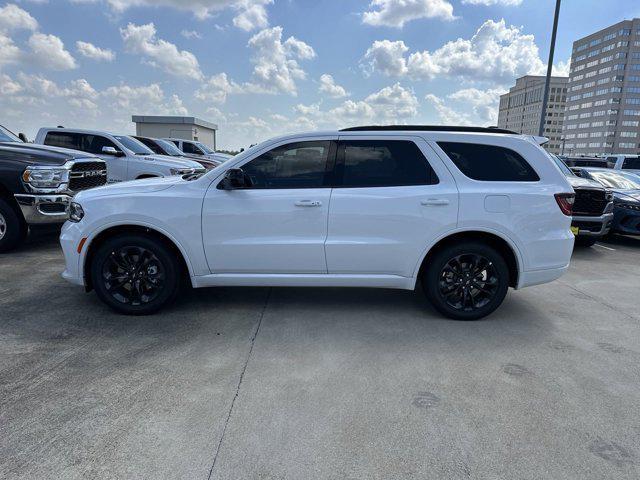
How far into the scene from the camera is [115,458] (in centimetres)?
242

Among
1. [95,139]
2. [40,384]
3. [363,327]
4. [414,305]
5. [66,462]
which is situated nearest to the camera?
[66,462]

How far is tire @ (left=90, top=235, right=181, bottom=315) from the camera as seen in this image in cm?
434

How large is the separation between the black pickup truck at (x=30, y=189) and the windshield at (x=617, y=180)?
10.6m

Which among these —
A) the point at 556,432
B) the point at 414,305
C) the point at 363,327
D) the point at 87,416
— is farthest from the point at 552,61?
the point at 87,416

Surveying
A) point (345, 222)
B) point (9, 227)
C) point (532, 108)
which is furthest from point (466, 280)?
point (532, 108)

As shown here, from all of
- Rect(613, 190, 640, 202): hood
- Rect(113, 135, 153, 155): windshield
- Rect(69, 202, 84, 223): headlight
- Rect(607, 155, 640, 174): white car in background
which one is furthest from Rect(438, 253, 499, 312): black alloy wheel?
Rect(607, 155, 640, 174): white car in background

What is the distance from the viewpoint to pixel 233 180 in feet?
13.8

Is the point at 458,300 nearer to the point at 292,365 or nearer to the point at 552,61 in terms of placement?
the point at 292,365

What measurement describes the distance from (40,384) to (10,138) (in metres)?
6.74

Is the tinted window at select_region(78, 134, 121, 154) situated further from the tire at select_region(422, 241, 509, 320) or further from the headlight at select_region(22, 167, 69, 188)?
the tire at select_region(422, 241, 509, 320)

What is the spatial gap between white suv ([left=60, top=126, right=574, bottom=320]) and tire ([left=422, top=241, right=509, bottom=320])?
1cm

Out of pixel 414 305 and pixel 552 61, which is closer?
pixel 414 305

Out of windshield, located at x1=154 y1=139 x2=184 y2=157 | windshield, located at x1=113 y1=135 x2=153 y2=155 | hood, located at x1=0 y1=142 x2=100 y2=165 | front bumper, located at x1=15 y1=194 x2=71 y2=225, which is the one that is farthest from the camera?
windshield, located at x1=154 y1=139 x2=184 y2=157

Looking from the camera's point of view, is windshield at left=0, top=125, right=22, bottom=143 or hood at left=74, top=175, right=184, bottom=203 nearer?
hood at left=74, top=175, right=184, bottom=203
